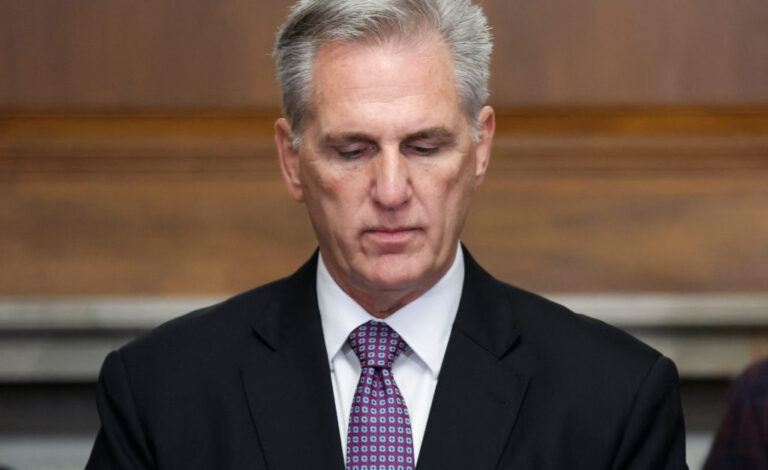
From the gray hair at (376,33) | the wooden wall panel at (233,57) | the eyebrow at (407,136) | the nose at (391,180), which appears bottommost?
the nose at (391,180)

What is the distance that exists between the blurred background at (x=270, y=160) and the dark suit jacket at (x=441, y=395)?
63cm

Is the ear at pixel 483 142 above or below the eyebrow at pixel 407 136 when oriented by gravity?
above

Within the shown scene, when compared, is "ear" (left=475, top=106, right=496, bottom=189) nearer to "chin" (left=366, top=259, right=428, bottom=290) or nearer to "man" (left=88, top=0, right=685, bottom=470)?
"man" (left=88, top=0, right=685, bottom=470)

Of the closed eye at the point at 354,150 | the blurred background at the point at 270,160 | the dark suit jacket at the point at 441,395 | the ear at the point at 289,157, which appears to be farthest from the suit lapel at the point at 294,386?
the blurred background at the point at 270,160

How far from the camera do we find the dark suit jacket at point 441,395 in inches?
56.6

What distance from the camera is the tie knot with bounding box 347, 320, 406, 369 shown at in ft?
4.82

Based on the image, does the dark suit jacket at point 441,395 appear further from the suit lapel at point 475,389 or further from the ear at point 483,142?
the ear at point 483,142

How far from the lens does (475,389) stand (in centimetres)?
147

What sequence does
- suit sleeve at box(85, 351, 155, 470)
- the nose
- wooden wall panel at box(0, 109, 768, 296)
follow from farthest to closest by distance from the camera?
wooden wall panel at box(0, 109, 768, 296) → suit sleeve at box(85, 351, 155, 470) → the nose

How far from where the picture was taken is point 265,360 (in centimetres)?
153

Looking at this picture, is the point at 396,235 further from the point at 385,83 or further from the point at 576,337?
the point at 576,337

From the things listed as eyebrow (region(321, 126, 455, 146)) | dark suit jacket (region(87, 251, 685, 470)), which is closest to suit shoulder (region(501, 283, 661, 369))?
dark suit jacket (region(87, 251, 685, 470))

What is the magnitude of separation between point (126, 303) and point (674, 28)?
3.42 feet

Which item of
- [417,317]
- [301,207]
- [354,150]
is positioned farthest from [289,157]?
[301,207]
